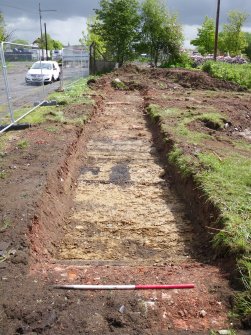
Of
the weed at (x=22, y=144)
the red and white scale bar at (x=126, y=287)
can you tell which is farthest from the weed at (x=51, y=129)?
the red and white scale bar at (x=126, y=287)

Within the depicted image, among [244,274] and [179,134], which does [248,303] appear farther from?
[179,134]

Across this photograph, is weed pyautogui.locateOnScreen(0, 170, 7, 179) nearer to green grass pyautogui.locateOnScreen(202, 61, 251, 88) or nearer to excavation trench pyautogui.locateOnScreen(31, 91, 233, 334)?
excavation trench pyautogui.locateOnScreen(31, 91, 233, 334)

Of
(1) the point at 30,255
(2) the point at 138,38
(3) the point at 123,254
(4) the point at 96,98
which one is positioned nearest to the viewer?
(1) the point at 30,255

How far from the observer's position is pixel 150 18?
35.2 m

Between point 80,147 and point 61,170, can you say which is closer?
point 61,170

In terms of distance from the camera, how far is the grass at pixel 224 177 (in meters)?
4.10

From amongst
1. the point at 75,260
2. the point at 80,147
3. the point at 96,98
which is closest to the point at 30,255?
the point at 75,260

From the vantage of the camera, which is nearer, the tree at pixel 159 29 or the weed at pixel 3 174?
the weed at pixel 3 174

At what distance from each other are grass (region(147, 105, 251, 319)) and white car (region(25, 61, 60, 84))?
15.0 feet

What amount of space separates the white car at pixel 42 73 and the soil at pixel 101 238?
2324 mm

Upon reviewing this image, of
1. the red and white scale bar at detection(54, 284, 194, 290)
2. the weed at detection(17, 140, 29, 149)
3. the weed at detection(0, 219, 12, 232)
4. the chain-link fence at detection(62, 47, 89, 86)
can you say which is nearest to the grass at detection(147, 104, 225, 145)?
the weed at detection(17, 140, 29, 149)

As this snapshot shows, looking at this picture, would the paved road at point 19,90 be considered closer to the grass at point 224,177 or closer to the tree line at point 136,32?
the grass at point 224,177

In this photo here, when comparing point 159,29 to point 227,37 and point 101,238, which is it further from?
point 101,238

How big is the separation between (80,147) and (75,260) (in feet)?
16.3
